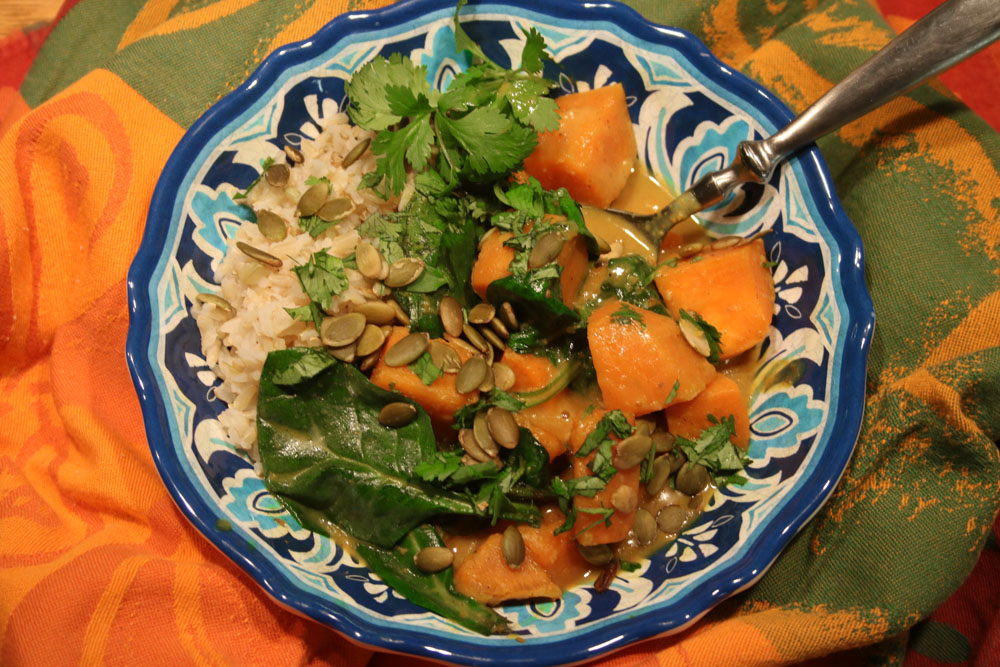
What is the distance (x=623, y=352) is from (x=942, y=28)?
1747 mm

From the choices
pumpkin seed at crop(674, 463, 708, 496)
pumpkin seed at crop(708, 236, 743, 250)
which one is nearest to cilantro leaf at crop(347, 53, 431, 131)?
pumpkin seed at crop(708, 236, 743, 250)

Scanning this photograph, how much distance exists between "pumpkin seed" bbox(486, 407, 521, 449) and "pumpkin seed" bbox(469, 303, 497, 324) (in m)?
0.40

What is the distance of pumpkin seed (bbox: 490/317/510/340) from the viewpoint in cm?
285

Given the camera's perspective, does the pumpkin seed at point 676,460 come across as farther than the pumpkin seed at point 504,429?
Yes

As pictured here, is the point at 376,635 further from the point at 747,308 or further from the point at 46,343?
the point at 46,343

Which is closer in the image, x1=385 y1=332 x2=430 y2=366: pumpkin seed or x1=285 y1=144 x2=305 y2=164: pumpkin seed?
x1=385 y1=332 x2=430 y2=366: pumpkin seed

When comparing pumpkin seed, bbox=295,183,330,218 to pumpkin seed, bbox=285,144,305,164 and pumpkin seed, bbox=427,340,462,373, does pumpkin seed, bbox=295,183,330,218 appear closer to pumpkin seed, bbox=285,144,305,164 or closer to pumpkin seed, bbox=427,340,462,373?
pumpkin seed, bbox=285,144,305,164

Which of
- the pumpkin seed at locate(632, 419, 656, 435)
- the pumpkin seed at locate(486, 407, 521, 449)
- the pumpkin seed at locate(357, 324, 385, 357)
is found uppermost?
the pumpkin seed at locate(357, 324, 385, 357)

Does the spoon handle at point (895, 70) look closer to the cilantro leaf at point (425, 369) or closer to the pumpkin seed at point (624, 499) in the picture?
the pumpkin seed at point (624, 499)

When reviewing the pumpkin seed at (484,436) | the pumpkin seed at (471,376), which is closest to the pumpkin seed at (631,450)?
the pumpkin seed at (484,436)

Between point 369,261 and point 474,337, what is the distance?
514 mm

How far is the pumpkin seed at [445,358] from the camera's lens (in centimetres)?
272

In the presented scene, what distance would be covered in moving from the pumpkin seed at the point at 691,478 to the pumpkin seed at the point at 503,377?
30.2 inches

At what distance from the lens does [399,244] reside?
2.92 metres
